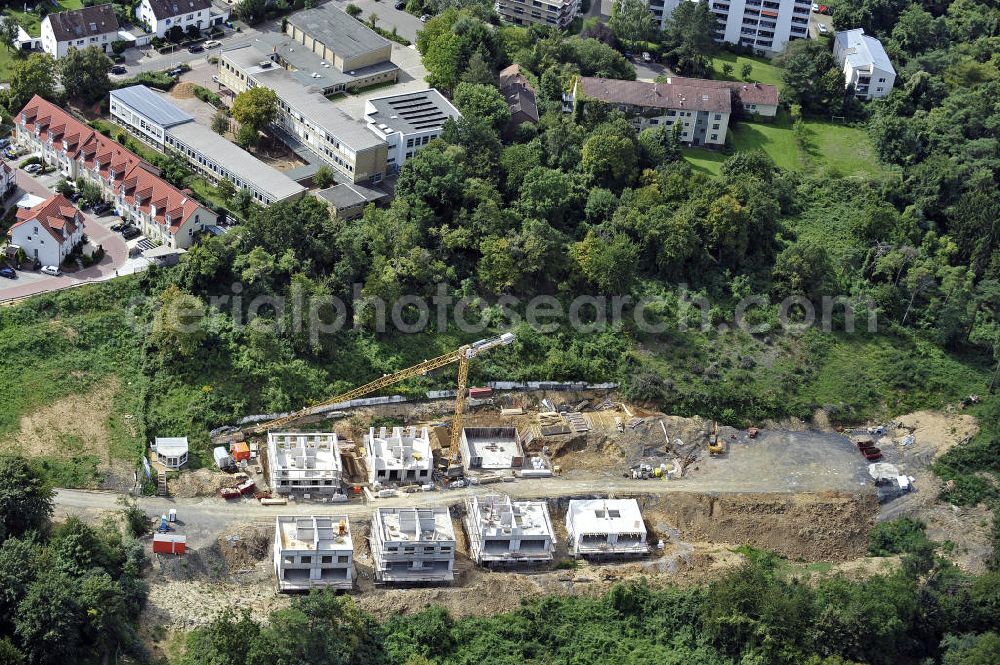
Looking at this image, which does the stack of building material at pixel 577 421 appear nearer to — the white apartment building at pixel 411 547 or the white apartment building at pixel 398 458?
A: the white apartment building at pixel 398 458

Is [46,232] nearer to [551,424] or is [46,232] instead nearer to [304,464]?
[304,464]

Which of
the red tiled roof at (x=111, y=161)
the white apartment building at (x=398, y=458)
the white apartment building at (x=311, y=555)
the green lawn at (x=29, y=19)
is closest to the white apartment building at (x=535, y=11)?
the green lawn at (x=29, y=19)

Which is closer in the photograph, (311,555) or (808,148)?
(311,555)

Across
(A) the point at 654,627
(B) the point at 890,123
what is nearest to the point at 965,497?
(A) the point at 654,627

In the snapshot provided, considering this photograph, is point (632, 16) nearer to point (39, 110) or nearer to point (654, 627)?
point (39, 110)

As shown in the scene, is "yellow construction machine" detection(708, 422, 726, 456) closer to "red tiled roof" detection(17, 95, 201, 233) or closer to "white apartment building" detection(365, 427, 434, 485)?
"white apartment building" detection(365, 427, 434, 485)

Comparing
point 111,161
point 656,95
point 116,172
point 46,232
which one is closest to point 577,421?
point 656,95

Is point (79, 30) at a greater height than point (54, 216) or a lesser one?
greater
